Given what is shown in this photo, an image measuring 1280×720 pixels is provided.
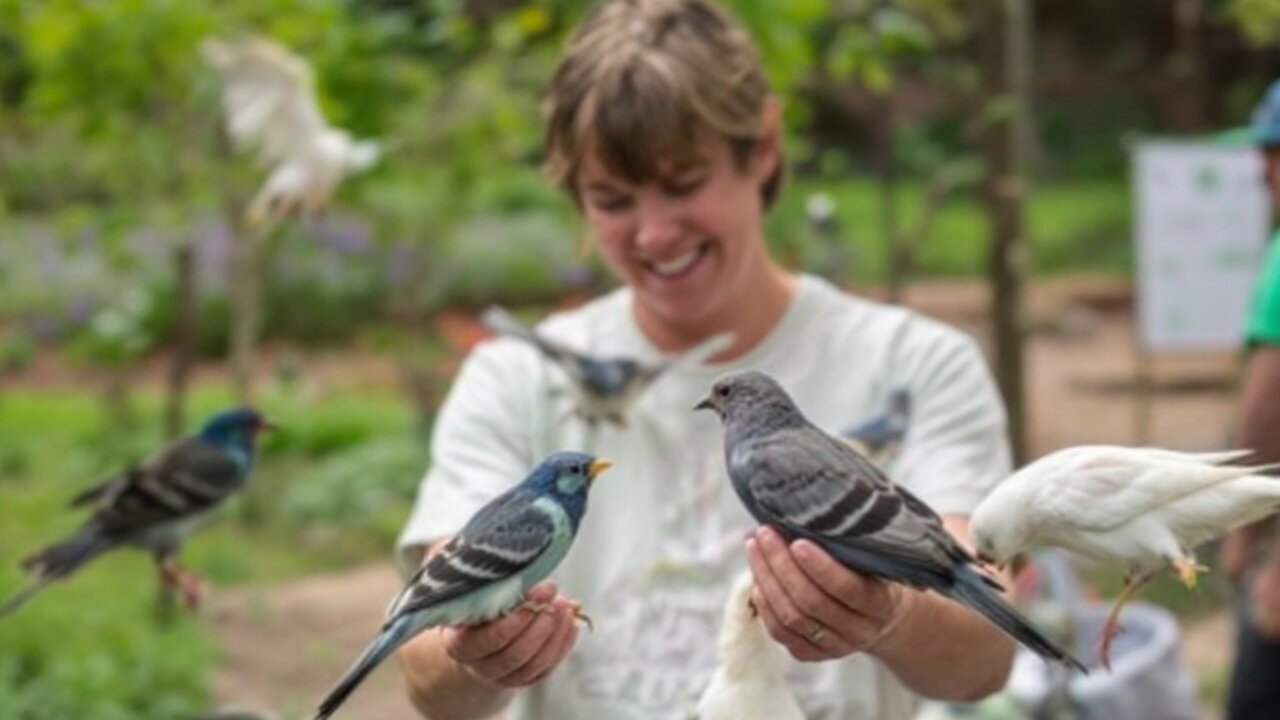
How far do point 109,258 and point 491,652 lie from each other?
6253mm

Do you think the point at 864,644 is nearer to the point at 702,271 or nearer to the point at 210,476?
the point at 702,271

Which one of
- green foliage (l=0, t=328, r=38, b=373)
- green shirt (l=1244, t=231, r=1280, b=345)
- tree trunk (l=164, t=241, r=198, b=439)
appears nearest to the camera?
green shirt (l=1244, t=231, r=1280, b=345)

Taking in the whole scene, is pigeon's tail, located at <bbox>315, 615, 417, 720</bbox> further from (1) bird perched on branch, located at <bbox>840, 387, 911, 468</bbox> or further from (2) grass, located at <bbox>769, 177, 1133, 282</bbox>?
(2) grass, located at <bbox>769, 177, 1133, 282</bbox>

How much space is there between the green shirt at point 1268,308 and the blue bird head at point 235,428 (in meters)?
2.19

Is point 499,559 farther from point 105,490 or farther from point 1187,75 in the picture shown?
point 1187,75

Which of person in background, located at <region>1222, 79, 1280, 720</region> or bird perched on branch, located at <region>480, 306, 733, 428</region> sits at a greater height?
bird perched on branch, located at <region>480, 306, 733, 428</region>

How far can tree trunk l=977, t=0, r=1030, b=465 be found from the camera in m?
7.73

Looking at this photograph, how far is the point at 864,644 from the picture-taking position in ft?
7.20

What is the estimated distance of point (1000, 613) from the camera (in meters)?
2.06

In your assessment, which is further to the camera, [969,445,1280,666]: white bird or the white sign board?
the white sign board

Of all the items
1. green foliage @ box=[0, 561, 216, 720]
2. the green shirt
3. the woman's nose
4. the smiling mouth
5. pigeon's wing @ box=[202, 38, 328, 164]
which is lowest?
green foliage @ box=[0, 561, 216, 720]

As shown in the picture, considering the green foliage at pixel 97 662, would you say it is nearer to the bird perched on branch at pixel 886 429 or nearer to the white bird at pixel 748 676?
the bird perched on branch at pixel 886 429

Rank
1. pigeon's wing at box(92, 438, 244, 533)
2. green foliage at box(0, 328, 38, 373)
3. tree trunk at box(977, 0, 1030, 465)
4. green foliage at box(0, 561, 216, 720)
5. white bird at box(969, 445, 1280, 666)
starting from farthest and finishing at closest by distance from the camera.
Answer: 1. green foliage at box(0, 328, 38, 373)
2. tree trunk at box(977, 0, 1030, 465)
3. green foliage at box(0, 561, 216, 720)
4. pigeon's wing at box(92, 438, 244, 533)
5. white bird at box(969, 445, 1280, 666)

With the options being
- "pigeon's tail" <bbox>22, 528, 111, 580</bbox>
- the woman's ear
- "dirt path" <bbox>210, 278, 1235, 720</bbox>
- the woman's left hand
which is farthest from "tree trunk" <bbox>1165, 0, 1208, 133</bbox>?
the woman's left hand
